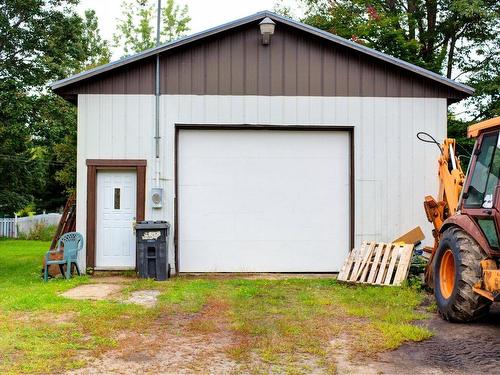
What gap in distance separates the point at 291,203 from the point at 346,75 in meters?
2.82

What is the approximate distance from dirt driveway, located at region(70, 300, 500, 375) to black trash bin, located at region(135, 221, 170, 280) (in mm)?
4137

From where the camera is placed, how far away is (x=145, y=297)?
886 centimetres

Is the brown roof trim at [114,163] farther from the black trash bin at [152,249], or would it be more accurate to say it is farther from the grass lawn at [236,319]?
the grass lawn at [236,319]

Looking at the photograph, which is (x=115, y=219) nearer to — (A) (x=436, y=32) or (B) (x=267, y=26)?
(B) (x=267, y=26)

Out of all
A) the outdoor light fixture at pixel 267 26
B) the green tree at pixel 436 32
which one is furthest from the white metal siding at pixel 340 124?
the green tree at pixel 436 32

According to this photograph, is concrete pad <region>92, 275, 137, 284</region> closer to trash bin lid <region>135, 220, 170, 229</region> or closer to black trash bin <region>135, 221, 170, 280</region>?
black trash bin <region>135, 221, 170, 280</region>

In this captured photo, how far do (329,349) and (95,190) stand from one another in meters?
7.07

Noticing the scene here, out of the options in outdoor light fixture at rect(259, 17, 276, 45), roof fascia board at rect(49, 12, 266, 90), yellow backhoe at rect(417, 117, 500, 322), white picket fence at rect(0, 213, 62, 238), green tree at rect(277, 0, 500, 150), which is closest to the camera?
yellow backhoe at rect(417, 117, 500, 322)

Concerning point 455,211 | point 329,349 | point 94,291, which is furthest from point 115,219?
point 329,349

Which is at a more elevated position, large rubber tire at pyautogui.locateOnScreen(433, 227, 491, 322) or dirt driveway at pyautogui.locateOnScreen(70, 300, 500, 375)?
large rubber tire at pyautogui.locateOnScreen(433, 227, 491, 322)

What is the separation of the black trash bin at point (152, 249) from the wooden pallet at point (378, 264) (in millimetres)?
3290

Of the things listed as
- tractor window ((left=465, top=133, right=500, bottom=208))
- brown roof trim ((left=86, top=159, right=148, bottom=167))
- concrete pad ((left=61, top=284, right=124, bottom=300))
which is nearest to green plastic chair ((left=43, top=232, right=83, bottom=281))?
concrete pad ((left=61, top=284, right=124, bottom=300))

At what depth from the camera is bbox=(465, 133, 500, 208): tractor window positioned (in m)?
6.64

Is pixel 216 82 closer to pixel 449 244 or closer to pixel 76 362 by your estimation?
pixel 449 244
